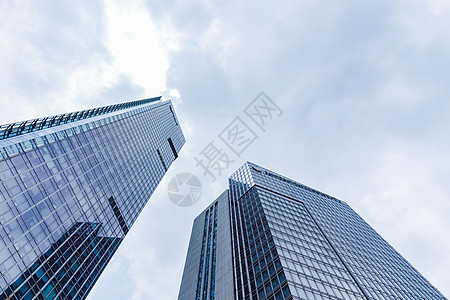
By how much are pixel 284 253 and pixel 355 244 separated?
120 ft

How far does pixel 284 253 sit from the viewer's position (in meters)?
45.0

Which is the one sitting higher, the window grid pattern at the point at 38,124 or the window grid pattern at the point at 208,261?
the window grid pattern at the point at 38,124

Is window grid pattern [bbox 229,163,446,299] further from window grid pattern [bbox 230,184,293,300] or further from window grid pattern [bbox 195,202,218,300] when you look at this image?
window grid pattern [bbox 195,202,218,300]

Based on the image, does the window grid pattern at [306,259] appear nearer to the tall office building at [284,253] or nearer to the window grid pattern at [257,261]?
the tall office building at [284,253]

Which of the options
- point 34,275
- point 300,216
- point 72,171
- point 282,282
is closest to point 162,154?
point 72,171

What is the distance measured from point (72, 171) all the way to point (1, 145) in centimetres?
1836

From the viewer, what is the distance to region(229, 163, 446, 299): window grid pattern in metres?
55.5

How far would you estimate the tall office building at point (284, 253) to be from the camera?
41.4 meters

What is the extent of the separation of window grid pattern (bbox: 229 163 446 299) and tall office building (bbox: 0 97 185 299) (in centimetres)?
3702

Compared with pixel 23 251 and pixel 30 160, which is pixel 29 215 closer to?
pixel 23 251

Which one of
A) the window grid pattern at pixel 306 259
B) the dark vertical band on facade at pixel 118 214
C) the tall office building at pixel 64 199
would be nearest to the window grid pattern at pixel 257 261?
the window grid pattern at pixel 306 259

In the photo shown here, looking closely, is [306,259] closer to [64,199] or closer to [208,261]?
[208,261]

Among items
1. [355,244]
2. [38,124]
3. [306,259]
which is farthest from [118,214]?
[355,244]

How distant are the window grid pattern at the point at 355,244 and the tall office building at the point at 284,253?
24cm
